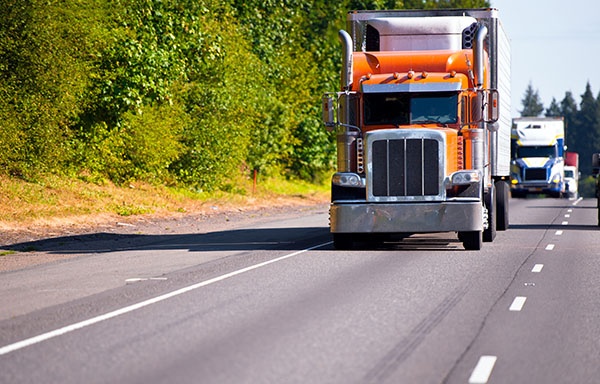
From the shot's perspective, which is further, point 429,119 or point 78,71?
point 78,71

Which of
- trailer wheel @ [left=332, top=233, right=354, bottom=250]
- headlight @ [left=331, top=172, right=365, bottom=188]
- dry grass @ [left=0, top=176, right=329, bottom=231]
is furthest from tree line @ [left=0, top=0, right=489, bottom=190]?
headlight @ [left=331, top=172, right=365, bottom=188]

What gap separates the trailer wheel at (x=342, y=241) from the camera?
65.2 ft

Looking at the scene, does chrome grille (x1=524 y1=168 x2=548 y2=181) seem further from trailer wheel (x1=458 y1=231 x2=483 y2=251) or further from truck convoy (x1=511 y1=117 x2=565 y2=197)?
trailer wheel (x1=458 y1=231 x2=483 y2=251)

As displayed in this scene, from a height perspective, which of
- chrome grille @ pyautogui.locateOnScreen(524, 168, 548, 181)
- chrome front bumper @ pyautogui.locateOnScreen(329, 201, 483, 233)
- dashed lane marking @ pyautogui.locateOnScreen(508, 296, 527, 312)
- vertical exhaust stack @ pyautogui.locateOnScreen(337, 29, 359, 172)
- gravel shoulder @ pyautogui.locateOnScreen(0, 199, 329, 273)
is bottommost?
chrome grille @ pyautogui.locateOnScreen(524, 168, 548, 181)

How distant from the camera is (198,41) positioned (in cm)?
3716

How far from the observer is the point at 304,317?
36.4ft

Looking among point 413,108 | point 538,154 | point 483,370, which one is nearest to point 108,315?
point 483,370

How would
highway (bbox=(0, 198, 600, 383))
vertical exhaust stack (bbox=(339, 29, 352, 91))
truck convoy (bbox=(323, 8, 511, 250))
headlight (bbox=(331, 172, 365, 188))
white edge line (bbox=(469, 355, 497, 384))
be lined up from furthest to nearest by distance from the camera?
vertical exhaust stack (bbox=(339, 29, 352, 91)), headlight (bbox=(331, 172, 365, 188)), truck convoy (bbox=(323, 8, 511, 250)), highway (bbox=(0, 198, 600, 383)), white edge line (bbox=(469, 355, 497, 384))

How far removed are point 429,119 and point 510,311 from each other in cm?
851

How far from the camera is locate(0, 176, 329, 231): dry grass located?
27.0 metres

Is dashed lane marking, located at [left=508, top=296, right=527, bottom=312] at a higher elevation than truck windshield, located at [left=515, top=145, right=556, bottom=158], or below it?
higher

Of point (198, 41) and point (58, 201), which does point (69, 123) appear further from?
point (198, 41)

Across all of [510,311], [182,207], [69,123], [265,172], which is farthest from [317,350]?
[265,172]

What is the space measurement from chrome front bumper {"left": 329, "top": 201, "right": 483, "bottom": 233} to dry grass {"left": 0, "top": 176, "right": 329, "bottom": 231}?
9184 millimetres
